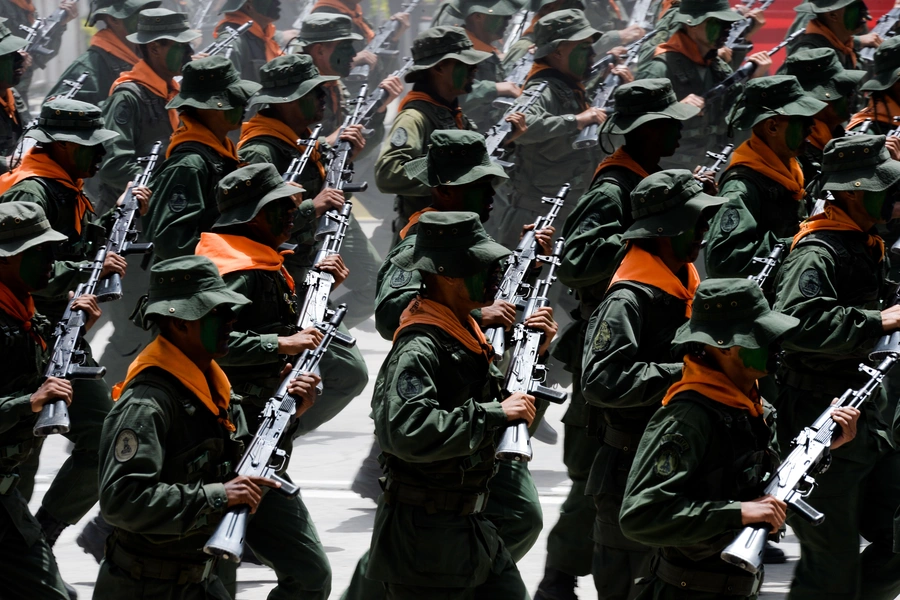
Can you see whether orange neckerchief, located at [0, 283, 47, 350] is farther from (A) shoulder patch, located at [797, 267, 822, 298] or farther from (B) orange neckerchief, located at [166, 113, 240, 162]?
(A) shoulder patch, located at [797, 267, 822, 298]

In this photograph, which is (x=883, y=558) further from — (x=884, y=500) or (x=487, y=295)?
(x=487, y=295)

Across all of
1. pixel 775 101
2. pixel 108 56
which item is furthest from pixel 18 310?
pixel 108 56

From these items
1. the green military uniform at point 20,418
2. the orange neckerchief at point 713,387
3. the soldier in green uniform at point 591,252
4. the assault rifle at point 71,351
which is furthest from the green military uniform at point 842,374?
the green military uniform at point 20,418

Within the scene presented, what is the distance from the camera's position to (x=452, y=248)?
18.5 feet

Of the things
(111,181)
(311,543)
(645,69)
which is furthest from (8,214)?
(645,69)

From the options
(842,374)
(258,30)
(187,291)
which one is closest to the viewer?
(187,291)

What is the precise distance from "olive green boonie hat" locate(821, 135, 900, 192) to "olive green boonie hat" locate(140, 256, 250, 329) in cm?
279

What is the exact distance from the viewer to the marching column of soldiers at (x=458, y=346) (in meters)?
5.12

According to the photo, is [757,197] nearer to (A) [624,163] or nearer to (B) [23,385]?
(A) [624,163]

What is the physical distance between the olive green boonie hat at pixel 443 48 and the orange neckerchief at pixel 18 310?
3423 mm

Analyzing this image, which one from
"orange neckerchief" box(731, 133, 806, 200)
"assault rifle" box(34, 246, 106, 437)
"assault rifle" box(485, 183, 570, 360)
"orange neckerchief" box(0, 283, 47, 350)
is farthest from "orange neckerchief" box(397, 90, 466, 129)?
"orange neckerchief" box(0, 283, 47, 350)

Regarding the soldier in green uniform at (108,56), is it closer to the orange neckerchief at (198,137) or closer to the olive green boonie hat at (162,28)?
the olive green boonie hat at (162,28)

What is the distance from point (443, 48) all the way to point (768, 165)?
2477 millimetres

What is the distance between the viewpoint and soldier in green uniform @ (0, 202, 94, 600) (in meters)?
6.01
